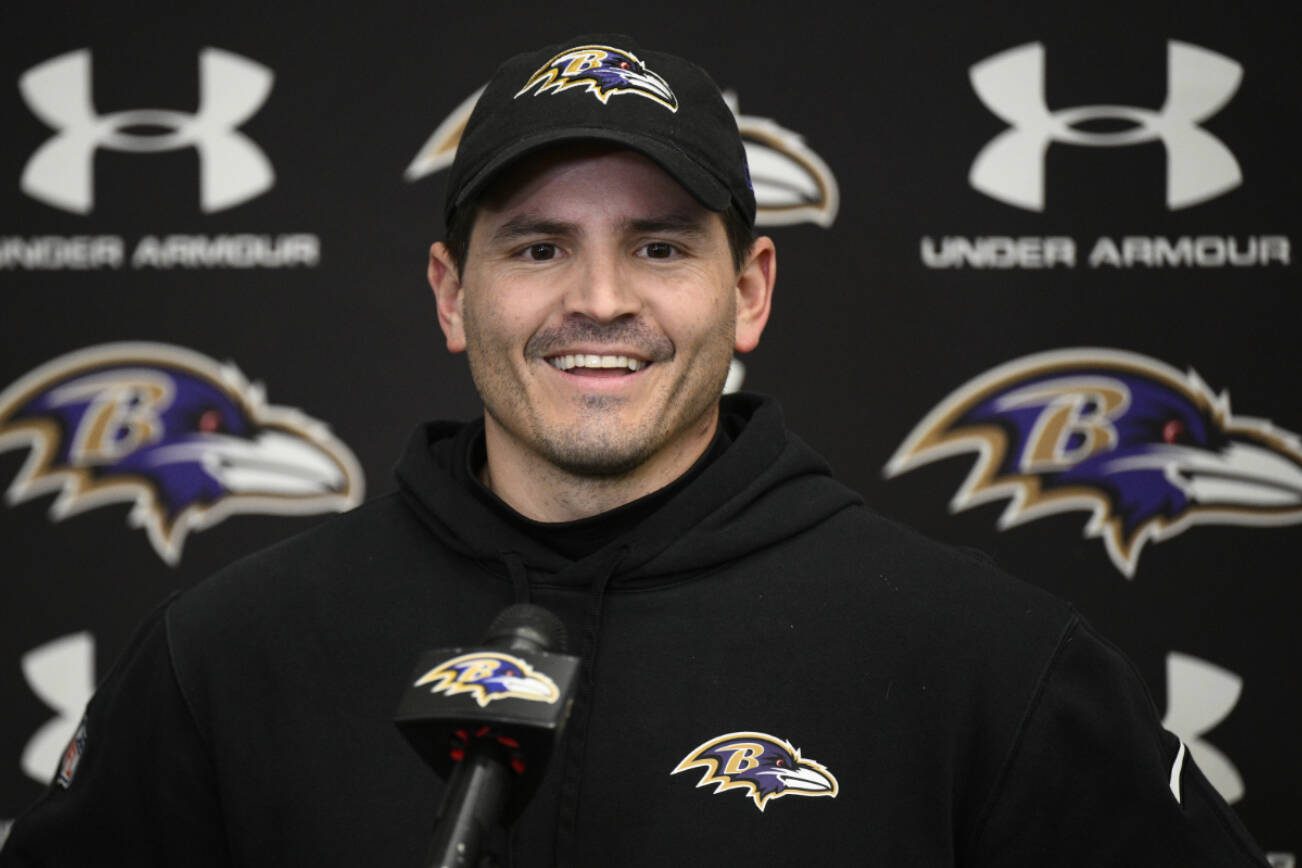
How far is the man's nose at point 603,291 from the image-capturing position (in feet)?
3.67

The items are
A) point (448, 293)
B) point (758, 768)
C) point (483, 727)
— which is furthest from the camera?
point (448, 293)

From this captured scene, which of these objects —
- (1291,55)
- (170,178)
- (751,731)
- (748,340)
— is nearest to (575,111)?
(748,340)

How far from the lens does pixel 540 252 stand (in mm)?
1172

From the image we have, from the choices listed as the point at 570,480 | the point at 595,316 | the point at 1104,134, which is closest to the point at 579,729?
the point at 570,480

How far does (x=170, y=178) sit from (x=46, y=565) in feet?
1.83

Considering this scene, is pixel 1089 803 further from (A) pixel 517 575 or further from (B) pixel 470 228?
(B) pixel 470 228

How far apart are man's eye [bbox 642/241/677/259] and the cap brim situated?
0.17 ft

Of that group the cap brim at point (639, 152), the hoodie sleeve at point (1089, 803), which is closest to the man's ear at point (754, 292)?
the cap brim at point (639, 152)

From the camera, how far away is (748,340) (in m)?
1.29

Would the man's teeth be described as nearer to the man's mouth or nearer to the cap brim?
the man's mouth

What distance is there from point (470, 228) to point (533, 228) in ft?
0.30

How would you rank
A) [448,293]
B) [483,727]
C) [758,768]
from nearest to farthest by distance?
1. [483,727]
2. [758,768]
3. [448,293]

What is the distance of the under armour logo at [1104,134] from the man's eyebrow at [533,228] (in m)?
0.99

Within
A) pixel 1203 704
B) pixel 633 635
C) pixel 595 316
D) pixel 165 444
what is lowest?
pixel 1203 704
